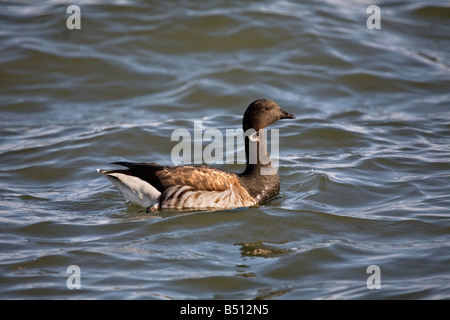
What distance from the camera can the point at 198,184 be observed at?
389 inches

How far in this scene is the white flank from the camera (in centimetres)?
1004

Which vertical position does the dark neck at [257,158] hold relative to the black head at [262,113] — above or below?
below

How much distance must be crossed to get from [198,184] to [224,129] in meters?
4.61

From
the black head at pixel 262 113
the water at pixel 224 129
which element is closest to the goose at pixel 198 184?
the black head at pixel 262 113

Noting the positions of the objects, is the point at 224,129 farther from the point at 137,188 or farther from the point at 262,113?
the point at 137,188

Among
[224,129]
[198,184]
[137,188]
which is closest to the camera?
[198,184]

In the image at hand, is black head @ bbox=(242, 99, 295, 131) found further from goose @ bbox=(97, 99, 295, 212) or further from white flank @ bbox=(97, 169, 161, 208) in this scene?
white flank @ bbox=(97, 169, 161, 208)

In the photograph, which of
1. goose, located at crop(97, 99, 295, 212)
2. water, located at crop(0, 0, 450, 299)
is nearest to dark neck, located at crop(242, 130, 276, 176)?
goose, located at crop(97, 99, 295, 212)

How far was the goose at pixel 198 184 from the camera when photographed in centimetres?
991

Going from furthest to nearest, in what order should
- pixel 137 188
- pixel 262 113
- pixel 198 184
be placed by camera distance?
1. pixel 262 113
2. pixel 137 188
3. pixel 198 184

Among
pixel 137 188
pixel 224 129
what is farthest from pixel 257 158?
pixel 224 129

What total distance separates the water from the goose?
0.24 m

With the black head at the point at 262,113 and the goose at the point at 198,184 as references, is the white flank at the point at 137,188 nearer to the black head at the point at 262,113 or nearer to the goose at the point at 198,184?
the goose at the point at 198,184

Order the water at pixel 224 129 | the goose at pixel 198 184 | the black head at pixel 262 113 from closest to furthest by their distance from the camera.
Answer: the water at pixel 224 129, the goose at pixel 198 184, the black head at pixel 262 113
